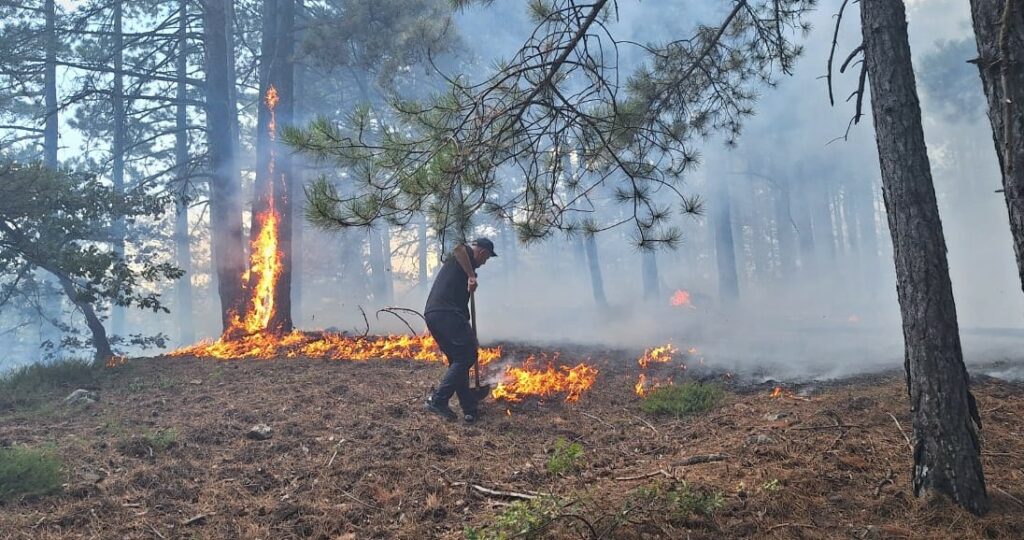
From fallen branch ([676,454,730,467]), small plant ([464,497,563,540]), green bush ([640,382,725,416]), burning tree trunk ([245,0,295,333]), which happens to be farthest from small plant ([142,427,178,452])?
burning tree trunk ([245,0,295,333])

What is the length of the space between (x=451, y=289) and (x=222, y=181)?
914cm

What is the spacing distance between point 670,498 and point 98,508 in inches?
152

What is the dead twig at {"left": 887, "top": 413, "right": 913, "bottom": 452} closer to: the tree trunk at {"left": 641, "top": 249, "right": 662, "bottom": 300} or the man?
the man

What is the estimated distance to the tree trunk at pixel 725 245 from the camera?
68.1 feet

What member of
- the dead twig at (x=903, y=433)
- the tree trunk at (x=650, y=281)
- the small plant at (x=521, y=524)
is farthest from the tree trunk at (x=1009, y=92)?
the tree trunk at (x=650, y=281)

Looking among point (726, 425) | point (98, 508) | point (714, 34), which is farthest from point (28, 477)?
point (714, 34)

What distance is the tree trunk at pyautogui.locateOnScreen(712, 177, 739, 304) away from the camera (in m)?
20.8

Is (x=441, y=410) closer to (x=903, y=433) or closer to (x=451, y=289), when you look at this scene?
(x=451, y=289)

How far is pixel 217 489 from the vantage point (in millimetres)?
4227

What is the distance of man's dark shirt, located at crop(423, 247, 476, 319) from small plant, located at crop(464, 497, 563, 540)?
3228 mm

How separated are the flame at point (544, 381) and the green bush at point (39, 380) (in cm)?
599

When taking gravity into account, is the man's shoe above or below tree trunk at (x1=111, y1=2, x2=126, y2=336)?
below

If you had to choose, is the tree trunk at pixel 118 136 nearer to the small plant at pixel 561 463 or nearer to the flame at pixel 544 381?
the flame at pixel 544 381

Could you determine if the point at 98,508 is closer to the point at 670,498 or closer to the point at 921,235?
the point at 670,498
